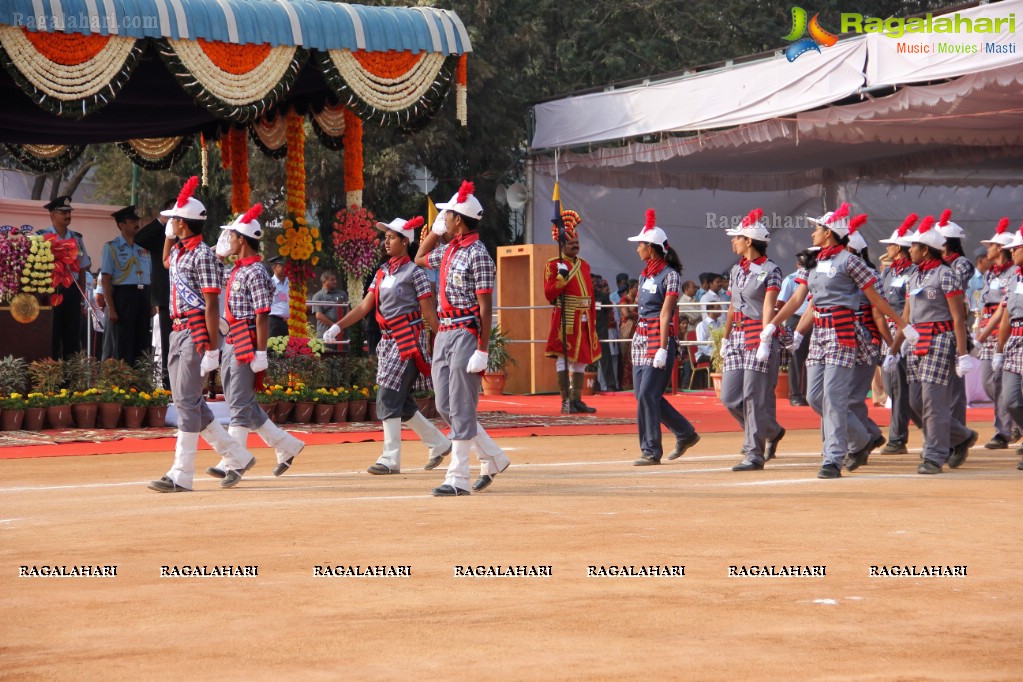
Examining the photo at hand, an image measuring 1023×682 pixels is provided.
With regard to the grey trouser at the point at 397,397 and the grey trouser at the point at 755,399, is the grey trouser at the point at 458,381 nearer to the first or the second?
the grey trouser at the point at 397,397

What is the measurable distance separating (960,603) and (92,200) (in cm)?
2827

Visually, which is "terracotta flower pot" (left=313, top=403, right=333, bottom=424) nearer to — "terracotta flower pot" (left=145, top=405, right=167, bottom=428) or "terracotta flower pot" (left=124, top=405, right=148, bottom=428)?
"terracotta flower pot" (left=145, top=405, right=167, bottom=428)

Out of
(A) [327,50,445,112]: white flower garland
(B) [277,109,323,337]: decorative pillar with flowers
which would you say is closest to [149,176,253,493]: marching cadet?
(A) [327,50,445,112]: white flower garland

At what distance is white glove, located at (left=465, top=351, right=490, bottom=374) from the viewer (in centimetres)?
898

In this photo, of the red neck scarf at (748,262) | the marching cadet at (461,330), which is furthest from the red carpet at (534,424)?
the marching cadet at (461,330)

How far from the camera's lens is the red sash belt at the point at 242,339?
9.93m

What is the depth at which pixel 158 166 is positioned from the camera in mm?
20047

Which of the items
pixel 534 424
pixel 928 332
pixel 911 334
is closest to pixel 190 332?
pixel 911 334

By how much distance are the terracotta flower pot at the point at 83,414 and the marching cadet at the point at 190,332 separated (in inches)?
215

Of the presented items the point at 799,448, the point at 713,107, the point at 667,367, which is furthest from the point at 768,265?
the point at 713,107

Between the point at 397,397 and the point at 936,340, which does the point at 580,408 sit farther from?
the point at 936,340

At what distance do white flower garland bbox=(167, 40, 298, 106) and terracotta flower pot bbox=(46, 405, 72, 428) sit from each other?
3672 millimetres

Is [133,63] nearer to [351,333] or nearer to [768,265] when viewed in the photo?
[351,333]

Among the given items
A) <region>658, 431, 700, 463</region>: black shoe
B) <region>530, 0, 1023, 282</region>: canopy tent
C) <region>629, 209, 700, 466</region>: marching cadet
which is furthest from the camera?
<region>530, 0, 1023, 282</region>: canopy tent
